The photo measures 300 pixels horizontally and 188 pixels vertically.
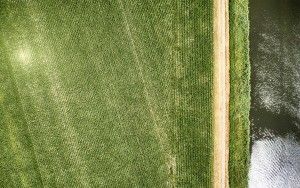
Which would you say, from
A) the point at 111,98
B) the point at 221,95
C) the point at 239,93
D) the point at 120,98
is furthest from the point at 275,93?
the point at 111,98

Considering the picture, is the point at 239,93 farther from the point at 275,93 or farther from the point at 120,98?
the point at 120,98

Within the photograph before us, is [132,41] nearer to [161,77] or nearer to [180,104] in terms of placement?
[161,77]

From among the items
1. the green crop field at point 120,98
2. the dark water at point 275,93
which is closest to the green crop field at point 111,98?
the green crop field at point 120,98

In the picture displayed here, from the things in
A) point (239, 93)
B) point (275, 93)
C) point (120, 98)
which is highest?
point (275, 93)

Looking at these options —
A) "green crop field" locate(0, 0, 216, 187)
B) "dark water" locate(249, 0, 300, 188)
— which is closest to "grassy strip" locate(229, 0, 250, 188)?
"dark water" locate(249, 0, 300, 188)

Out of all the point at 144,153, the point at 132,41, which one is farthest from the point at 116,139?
the point at 132,41

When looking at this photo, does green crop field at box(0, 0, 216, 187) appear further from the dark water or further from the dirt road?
the dark water

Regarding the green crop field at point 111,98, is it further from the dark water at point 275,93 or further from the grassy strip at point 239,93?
the dark water at point 275,93
